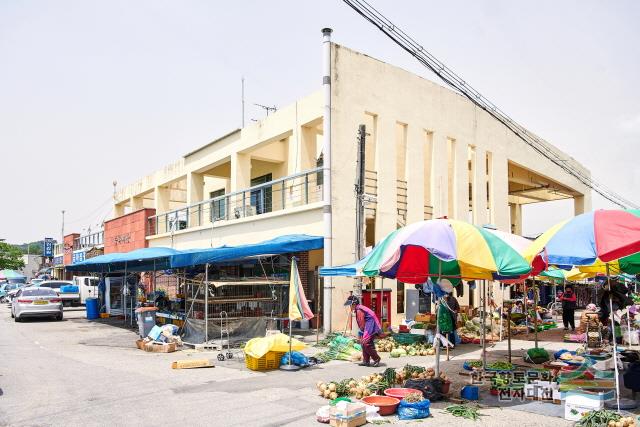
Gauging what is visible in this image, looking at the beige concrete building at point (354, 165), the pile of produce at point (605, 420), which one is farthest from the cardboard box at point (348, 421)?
the beige concrete building at point (354, 165)

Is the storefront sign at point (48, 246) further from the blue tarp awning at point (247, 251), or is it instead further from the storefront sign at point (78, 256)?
the blue tarp awning at point (247, 251)

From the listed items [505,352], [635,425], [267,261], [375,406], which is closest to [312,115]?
[267,261]

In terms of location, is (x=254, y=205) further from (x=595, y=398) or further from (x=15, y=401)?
(x=595, y=398)

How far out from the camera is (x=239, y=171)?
2498 centimetres

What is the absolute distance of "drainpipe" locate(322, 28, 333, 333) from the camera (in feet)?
59.2

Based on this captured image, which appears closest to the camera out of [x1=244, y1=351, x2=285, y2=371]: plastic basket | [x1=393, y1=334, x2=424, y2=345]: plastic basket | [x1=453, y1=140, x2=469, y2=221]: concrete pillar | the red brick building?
[x1=244, y1=351, x2=285, y2=371]: plastic basket

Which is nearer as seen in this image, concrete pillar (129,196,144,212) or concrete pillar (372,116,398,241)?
concrete pillar (372,116,398,241)

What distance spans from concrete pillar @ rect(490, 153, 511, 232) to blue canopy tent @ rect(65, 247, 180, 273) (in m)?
15.7

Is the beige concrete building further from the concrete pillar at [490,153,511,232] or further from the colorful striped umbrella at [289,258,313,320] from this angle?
the colorful striped umbrella at [289,258,313,320]

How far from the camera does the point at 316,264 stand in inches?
832

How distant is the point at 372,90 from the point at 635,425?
1498 centimetres

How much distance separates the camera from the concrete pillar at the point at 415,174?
21.2m

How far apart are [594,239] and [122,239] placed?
31804 mm

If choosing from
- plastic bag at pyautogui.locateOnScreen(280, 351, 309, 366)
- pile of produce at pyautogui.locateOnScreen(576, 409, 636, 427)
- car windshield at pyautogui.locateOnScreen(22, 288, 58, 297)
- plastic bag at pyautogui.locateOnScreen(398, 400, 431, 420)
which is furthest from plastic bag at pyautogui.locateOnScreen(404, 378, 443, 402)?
car windshield at pyautogui.locateOnScreen(22, 288, 58, 297)
